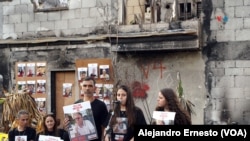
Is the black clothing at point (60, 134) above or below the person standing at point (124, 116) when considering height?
below

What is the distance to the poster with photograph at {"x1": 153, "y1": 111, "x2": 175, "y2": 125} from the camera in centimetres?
741

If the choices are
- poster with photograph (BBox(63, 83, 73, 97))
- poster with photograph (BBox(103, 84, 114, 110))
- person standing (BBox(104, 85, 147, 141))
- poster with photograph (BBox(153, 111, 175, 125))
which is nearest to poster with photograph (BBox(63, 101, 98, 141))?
person standing (BBox(104, 85, 147, 141))

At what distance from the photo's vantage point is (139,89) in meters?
11.9

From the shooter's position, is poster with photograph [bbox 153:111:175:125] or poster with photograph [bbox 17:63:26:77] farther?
poster with photograph [bbox 17:63:26:77]

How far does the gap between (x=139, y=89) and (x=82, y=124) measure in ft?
12.6

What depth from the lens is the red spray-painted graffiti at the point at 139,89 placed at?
38.8 ft

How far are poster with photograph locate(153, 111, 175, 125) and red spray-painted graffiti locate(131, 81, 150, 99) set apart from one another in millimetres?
4203

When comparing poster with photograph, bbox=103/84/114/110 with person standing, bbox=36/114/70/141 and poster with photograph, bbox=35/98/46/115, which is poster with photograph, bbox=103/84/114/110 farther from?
person standing, bbox=36/114/70/141

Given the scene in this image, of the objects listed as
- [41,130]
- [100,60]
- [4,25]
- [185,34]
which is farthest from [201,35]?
[4,25]

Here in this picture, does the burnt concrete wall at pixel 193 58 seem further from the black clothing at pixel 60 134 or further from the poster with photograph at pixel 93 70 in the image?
the black clothing at pixel 60 134

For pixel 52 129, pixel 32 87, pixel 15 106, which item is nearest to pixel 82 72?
pixel 32 87

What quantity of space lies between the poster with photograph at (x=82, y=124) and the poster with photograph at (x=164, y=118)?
1.08 m

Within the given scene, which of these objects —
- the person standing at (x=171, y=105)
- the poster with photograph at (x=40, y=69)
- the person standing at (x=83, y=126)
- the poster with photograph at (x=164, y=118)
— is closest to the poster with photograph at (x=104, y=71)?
the poster with photograph at (x=40, y=69)

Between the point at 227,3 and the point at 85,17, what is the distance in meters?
3.34
